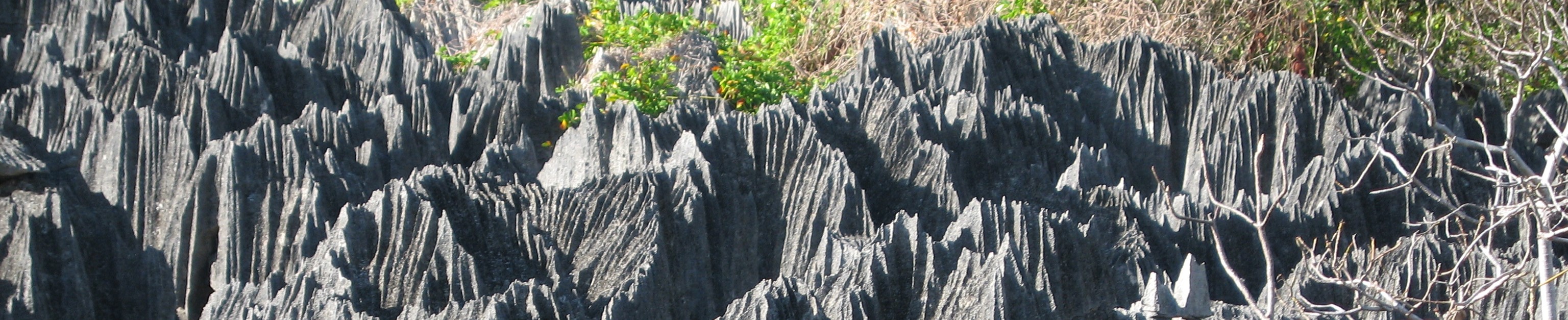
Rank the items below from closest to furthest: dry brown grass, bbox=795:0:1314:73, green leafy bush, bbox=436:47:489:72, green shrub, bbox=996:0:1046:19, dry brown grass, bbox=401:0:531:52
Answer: dry brown grass, bbox=795:0:1314:73 < green leafy bush, bbox=436:47:489:72 < green shrub, bbox=996:0:1046:19 < dry brown grass, bbox=401:0:531:52

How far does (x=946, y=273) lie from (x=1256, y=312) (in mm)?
1194

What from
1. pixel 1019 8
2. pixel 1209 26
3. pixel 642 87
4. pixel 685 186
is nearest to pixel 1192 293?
pixel 685 186

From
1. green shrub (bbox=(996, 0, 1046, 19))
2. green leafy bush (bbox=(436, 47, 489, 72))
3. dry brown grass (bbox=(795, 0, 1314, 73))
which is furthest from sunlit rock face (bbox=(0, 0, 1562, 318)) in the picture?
green shrub (bbox=(996, 0, 1046, 19))

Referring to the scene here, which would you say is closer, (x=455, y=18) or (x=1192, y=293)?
(x=1192, y=293)

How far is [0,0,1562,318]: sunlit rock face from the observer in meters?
5.87

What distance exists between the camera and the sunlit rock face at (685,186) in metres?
5.87

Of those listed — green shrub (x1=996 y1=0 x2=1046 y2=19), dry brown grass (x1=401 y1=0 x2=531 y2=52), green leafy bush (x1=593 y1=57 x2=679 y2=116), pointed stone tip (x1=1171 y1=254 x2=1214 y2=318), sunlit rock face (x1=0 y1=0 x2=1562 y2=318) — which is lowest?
pointed stone tip (x1=1171 y1=254 x2=1214 y2=318)

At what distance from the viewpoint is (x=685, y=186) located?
6.63 meters

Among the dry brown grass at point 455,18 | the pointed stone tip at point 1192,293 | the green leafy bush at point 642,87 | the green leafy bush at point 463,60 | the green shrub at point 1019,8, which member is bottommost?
the pointed stone tip at point 1192,293

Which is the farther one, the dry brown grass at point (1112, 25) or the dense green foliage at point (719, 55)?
the dry brown grass at point (1112, 25)

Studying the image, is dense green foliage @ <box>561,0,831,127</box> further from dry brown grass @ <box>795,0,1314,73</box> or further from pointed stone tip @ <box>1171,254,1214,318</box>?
pointed stone tip @ <box>1171,254,1214,318</box>

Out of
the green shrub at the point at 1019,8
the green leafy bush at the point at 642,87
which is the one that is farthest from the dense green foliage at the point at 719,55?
the green shrub at the point at 1019,8

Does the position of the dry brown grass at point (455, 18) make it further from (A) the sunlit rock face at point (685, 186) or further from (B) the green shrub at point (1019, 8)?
(B) the green shrub at point (1019, 8)

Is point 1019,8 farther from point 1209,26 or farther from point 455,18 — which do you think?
point 455,18
